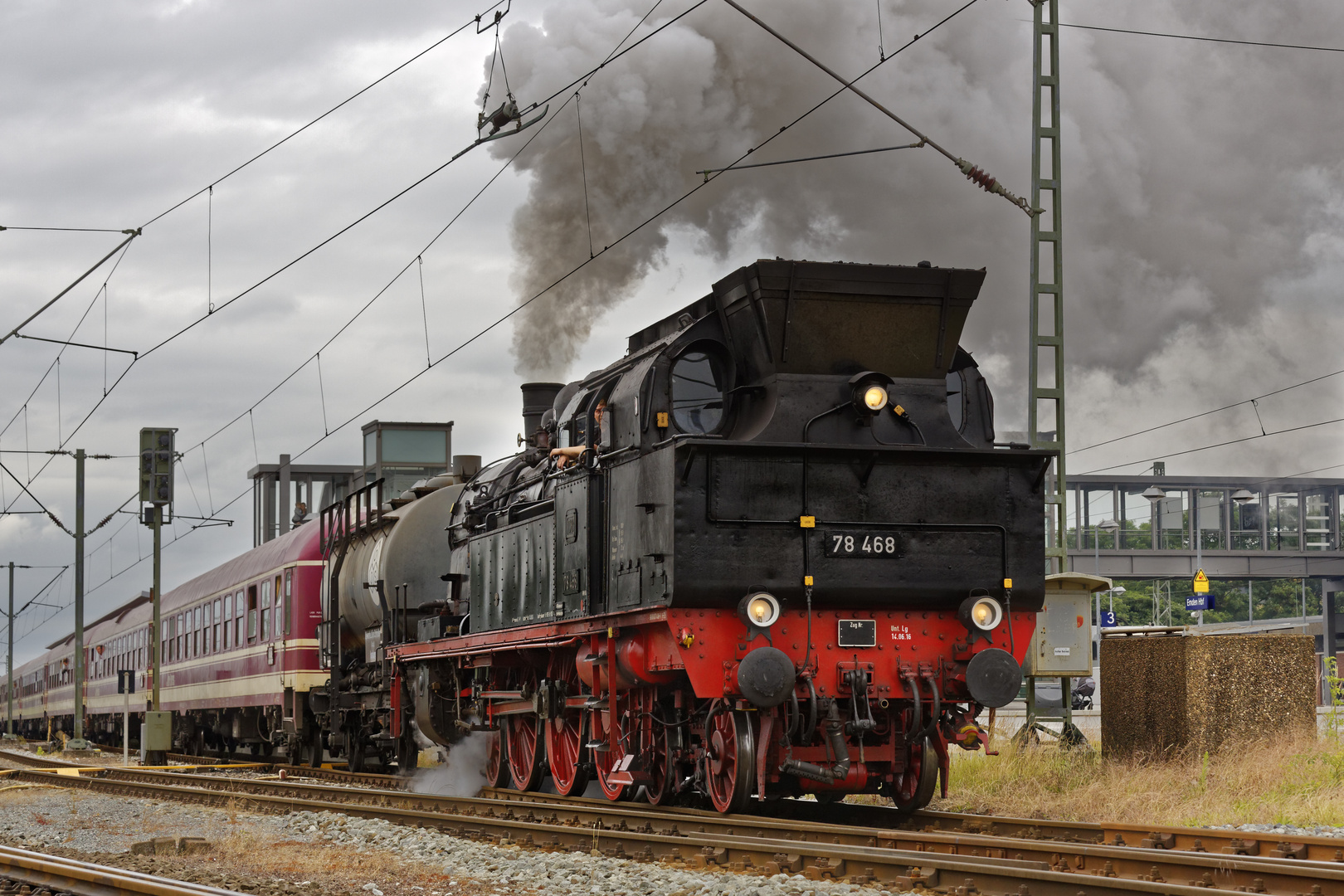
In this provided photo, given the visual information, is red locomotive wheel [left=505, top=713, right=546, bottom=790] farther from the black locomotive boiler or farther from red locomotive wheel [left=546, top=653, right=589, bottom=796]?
the black locomotive boiler

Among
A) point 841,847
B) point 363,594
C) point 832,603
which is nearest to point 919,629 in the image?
point 832,603

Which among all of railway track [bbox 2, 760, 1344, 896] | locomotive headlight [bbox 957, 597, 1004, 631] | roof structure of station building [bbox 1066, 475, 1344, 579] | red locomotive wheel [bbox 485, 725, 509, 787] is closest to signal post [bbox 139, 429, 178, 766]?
red locomotive wheel [bbox 485, 725, 509, 787]

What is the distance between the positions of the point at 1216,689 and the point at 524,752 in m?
6.70

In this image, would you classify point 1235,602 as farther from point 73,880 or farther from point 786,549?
point 73,880

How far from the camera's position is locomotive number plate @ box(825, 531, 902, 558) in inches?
423

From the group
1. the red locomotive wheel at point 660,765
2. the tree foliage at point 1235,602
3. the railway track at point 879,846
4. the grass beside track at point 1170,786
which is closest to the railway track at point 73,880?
the railway track at point 879,846

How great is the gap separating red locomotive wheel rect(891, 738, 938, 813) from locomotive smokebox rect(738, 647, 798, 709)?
1.76 meters

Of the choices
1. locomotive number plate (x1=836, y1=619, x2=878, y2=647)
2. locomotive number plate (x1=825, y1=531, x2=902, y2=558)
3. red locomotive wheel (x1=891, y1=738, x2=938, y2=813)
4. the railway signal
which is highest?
the railway signal

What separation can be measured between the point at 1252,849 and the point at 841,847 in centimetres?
234

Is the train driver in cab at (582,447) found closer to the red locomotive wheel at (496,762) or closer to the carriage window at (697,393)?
the carriage window at (697,393)

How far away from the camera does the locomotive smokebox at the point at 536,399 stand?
16.6 meters

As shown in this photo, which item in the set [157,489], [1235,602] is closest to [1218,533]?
[1235,602]

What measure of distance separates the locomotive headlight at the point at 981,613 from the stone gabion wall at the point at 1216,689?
3.01 meters

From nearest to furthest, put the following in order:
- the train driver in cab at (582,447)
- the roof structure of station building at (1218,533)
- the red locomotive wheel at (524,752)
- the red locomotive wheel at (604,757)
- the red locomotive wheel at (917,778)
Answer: the red locomotive wheel at (917,778) < the red locomotive wheel at (604,757) < the train driver in cab at (582,447) < the red locomotive wheel at (524,752) < the roof structure of station building at (1218,533)
